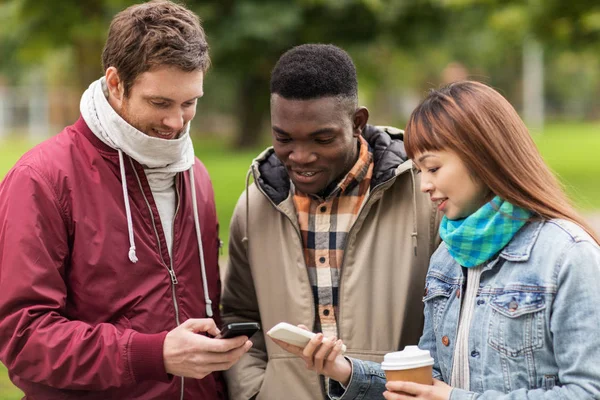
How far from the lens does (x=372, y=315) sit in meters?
3.43

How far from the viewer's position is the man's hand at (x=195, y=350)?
3.01m

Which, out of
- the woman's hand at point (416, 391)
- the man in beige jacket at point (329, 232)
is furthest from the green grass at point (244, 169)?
the woman's hand at point (416, 391)

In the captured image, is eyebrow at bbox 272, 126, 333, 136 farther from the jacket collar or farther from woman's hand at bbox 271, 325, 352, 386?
woman's hand at bbox 271, 325, 352, 386

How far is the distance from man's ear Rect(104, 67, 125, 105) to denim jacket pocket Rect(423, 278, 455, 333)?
1.33 metres

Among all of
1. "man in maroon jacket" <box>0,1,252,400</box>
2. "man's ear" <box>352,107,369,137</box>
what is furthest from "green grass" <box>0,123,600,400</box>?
"man in maroon jacket" <box>0,1,252,400</box>

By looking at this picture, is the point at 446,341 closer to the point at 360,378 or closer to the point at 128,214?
the point at 360,378

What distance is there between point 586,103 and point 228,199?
47.1 meters

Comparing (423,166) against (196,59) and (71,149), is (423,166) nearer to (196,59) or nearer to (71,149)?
(196,59)

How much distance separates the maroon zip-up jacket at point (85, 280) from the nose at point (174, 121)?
0.21 metres

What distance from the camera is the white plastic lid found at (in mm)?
2680

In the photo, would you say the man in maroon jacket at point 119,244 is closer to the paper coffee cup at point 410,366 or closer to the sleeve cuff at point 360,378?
the sleeve cuff at point 360,378

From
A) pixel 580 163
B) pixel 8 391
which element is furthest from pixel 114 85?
pixel 580 163

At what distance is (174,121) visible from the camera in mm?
3221

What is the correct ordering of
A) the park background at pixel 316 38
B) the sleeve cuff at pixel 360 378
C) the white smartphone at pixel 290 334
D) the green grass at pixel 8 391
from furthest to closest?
the park background at pixel 316 38
the green grass at pixel 8 391
the sleeve cuff at pixel 360 378
the white smartphone at pixel 290 334
